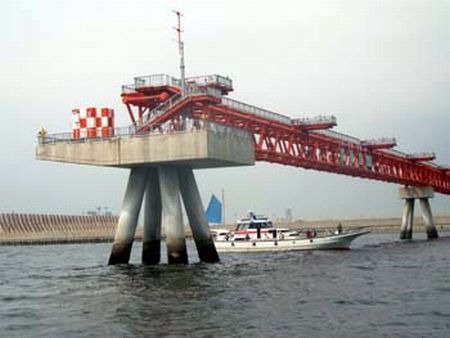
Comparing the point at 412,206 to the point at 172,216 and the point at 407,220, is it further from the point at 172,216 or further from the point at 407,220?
the point at 172,216

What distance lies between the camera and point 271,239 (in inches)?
2948

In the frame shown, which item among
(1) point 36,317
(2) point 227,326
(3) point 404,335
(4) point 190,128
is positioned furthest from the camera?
(4) point 190,128

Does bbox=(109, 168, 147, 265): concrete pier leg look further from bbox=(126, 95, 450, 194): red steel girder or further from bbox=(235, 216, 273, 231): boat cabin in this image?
bbox=(235, 216, 273, 231): boat cabin

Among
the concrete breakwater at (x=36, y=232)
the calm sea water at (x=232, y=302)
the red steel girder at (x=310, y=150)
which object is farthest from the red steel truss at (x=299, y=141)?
the concrete breakwater at (x=36, y=232)

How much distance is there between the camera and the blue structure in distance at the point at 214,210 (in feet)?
332

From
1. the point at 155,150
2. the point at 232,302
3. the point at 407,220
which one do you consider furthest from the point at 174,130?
the point at 407,220

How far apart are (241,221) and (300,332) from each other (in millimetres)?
56007

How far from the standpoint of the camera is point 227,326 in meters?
25.6

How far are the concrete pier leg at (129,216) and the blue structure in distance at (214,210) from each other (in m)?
46.3

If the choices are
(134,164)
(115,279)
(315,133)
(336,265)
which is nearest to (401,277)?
(336,265)

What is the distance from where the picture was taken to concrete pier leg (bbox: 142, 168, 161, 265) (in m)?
56.9

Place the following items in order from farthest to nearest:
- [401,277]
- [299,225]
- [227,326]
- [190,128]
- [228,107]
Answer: [299,225]
[228,107]
[190,128]
[401,277]
[227,326]

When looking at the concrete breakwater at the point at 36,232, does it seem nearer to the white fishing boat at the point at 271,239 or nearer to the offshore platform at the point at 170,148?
the white fishing boat at the point at 271,239

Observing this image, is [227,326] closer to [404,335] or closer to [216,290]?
[404,335]
